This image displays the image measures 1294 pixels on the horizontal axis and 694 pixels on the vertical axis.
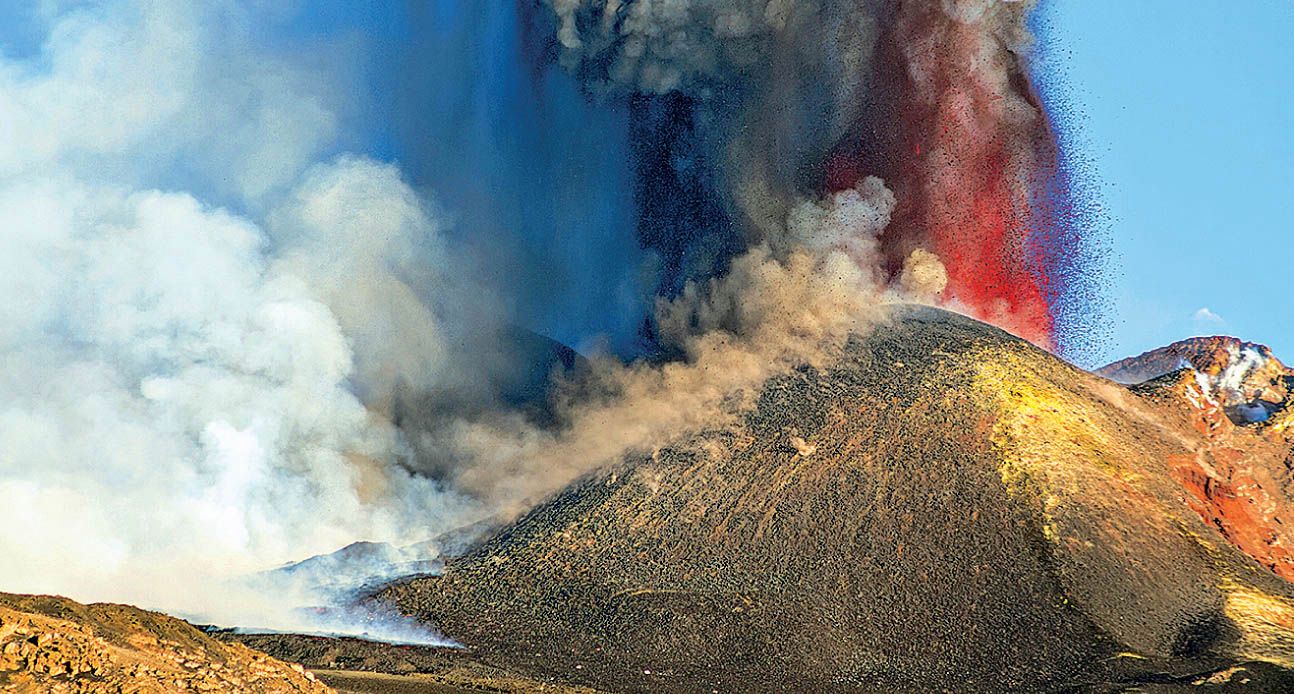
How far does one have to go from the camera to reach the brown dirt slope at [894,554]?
2406 cm

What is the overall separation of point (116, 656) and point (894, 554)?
701 inches

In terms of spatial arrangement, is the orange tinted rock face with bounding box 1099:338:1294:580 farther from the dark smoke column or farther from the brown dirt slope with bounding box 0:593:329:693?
the brown dirt slope with bounding box 0:593:329:693

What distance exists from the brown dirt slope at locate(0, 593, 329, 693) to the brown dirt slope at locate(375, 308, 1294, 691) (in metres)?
Answer: 7.77

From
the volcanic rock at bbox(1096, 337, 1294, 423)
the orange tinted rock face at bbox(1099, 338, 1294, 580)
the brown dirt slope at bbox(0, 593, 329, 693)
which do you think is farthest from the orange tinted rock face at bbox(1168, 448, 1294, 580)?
the brown dirt slope at bbox(0, 593, 329, 693)

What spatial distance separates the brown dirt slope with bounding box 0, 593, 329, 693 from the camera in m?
13.9

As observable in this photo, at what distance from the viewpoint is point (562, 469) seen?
3366cm

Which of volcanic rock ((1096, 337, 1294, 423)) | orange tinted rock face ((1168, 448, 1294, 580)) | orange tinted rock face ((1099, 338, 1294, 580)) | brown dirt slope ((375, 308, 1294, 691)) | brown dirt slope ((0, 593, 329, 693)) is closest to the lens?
brown dirt slope ((0, 593, 329, 693))

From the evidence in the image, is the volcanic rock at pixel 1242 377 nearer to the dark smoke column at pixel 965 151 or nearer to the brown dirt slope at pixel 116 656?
the dark smoke column at pixel 965 151

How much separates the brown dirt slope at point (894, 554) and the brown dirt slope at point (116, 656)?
7768mm

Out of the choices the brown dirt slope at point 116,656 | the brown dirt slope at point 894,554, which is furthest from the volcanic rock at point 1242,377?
the brown dirt slope at point 116,656

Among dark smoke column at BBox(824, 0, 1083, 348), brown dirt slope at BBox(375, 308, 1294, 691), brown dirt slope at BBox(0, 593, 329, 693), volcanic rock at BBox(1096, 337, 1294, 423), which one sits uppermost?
dark smoke column at BBox(824, 0, 1083, 348)

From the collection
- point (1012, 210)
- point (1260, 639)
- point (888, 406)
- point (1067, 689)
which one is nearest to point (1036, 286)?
point (1012, 210)

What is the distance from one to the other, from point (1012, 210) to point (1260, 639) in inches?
870

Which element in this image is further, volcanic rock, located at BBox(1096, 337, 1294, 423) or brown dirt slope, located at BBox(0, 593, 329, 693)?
volcanic rock, located at BBox(1096, 337, 1294, 423)
